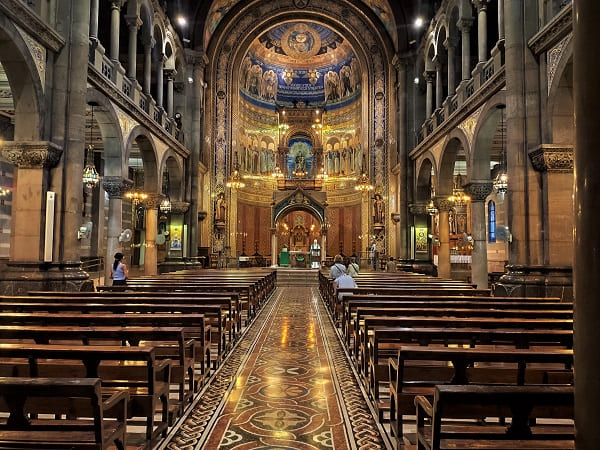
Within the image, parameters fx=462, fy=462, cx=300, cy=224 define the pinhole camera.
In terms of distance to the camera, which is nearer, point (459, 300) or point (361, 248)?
point (459, 300)

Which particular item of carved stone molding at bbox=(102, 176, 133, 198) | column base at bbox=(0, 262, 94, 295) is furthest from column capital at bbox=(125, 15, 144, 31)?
column base at bbox=(0, 262, 94, 295)

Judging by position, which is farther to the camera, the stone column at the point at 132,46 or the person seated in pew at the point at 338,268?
the stone column at the point at 132,46

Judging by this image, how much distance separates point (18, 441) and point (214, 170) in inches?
1126

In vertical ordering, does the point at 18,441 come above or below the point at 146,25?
below

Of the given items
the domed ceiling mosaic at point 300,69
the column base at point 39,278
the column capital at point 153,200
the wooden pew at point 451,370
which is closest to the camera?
the wooden pew at point 451,370

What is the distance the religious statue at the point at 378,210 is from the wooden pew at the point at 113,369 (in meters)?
26.2

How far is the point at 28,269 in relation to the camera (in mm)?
10797

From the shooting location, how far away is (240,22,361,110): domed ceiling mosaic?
35.6 meters

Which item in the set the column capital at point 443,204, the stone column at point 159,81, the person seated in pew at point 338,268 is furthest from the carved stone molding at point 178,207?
the person seated in pew at point 338,268

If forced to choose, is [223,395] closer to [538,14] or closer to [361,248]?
[538,14]

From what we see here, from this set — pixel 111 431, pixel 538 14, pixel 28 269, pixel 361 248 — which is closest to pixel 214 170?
pixel 361 248

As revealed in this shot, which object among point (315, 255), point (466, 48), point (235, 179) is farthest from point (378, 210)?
point (466, 48)

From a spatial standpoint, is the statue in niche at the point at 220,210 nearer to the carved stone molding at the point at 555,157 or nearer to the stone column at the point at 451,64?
the stone column at the point at 451,64

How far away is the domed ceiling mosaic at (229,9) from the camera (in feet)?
92.8
